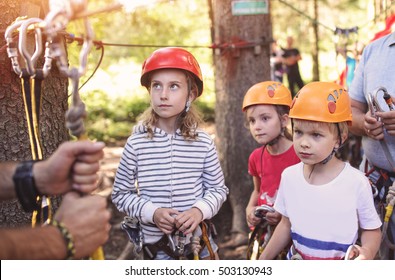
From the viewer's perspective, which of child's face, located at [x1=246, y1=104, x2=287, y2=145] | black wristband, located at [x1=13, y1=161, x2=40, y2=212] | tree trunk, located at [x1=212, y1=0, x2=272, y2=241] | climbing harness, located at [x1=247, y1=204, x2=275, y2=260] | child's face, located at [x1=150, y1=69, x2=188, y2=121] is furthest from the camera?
tree trunk, located at [x1=212, y1=0, x2=272, y2=241]

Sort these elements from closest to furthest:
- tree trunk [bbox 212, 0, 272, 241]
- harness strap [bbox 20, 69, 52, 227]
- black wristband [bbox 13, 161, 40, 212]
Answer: black wristband [bbox 13, 161, 40, 212] < harness strap [bbox 20, 69, 52, 227] < tree trunk [bbox 212, 0, 272, 241]

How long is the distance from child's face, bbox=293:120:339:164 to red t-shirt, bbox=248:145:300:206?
0.72 meters

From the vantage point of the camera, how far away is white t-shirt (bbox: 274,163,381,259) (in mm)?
2789

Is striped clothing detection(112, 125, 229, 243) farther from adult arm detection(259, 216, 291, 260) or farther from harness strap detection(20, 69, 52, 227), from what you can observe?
harness strap detection(20, 69, 52, 227)

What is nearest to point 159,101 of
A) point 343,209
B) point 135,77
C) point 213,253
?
point 213,253

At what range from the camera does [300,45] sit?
24.6 meters

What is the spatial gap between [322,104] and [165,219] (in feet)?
3.78

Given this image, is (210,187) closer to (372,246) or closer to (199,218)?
(199,218)

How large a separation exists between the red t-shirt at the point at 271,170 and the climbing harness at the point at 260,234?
13 centimetres

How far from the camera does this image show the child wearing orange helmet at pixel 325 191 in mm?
2791

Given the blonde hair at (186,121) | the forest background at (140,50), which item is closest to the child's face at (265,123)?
the blonde hair at (186,121)

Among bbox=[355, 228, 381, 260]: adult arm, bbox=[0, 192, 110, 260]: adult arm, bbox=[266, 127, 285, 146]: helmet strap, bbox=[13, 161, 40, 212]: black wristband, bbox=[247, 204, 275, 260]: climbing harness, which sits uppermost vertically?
bbox=[13, 161, 40, 212]: black wristband

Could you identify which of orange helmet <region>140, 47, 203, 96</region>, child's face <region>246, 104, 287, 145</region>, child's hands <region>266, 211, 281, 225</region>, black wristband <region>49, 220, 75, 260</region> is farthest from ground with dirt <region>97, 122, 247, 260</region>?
black wristband <region>49, 220, 75, 260</region>
